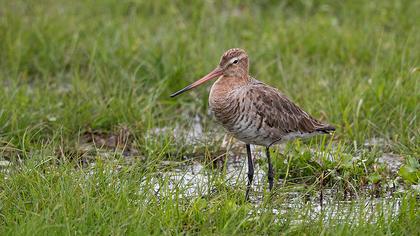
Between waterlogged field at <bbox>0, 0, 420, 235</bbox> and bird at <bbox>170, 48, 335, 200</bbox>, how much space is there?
0.23m

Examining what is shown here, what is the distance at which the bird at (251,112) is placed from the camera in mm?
6586

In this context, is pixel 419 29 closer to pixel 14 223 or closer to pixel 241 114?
pixel 241 114

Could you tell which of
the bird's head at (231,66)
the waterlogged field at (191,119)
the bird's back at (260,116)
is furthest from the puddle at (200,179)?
the bird's head at (231,66)

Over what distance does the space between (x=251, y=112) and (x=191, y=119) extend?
1681mm

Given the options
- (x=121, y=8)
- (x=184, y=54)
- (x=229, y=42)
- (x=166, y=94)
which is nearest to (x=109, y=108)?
(x=166, y=94)

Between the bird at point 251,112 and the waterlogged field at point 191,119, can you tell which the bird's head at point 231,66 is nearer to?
the bird at point 251,112

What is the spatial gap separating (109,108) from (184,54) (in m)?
1.47

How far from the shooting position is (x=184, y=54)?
Answer: 909 centimetres

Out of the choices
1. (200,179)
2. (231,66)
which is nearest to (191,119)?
(231,66)

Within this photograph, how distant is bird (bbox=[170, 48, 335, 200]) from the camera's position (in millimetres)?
6586

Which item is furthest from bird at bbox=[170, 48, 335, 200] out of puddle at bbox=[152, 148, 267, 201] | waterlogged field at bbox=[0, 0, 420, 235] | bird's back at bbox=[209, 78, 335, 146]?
waterlogged field at bbox=[0, 0, 420, 235]

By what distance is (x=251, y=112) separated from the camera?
6625 mm

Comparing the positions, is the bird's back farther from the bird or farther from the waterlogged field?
the waterlogged field

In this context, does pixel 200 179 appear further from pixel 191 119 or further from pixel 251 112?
pixel 191 119
